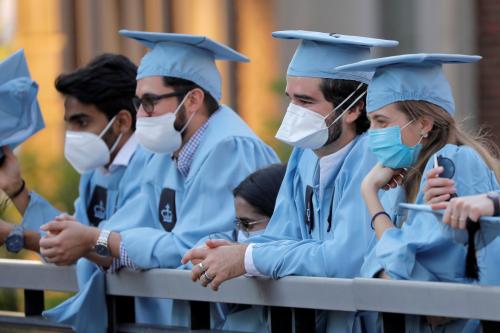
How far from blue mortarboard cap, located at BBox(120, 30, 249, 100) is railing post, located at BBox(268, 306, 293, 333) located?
5.51 ft

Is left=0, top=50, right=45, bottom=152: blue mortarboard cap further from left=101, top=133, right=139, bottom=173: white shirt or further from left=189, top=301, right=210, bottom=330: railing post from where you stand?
left=189, top=301, right=210, bottom=330: railing post

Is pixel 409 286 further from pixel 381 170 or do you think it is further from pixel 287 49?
pixel 287 49

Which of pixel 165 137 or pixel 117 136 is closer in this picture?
pixel 165 137

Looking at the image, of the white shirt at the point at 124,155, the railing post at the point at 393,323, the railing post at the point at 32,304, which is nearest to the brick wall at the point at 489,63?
the white shirt at the point at 124,155

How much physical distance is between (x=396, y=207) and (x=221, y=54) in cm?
166

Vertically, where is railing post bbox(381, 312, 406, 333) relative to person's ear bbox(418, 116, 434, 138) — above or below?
below

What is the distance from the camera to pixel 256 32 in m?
10.1

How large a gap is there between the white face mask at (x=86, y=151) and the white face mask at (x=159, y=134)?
52 centimetres

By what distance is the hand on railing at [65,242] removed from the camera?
492cm

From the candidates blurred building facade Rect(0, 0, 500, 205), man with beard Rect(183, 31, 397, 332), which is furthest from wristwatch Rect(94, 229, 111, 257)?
blurred building facade Rect(0, 0, 500, 205)

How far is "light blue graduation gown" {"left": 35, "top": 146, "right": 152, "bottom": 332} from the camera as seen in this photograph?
4.65 m

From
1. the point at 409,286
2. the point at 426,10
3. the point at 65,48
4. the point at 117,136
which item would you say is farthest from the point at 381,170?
the point at 65,48

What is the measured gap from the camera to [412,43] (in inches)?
352

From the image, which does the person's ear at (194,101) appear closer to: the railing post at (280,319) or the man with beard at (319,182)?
the man with beard at (319,182)
